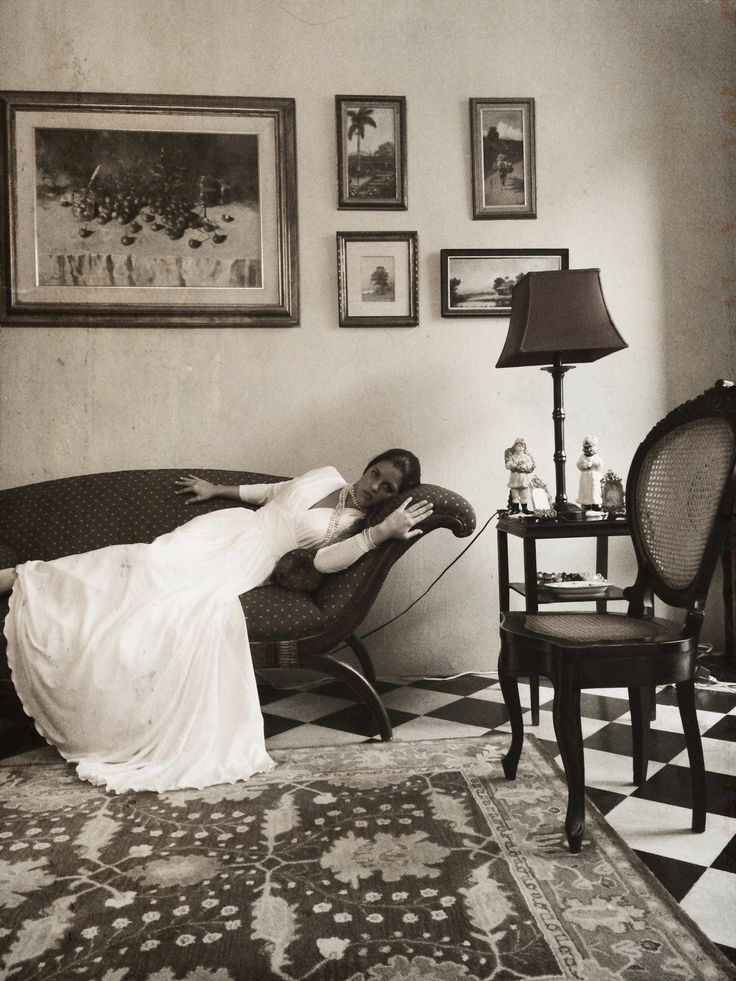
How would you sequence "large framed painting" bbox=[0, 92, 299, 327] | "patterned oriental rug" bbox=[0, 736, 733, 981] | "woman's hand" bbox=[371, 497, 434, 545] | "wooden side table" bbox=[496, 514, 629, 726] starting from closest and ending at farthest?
"patterned oriental rug" bbox=[0, 736, 733, 981], "woman's hand" bbox=[371, 497, 434, 545], "wooden side table" bbox=[496, 514, 629, 726], "large framed painting" bbox=[0, 92, 299, 327]

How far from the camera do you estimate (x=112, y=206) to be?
10.3ft

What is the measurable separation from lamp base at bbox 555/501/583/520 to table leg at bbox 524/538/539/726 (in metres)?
0.17

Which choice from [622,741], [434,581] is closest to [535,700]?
[622,741]

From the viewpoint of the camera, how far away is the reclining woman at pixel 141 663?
2135 mm

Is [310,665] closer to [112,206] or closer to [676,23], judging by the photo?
[112,206]

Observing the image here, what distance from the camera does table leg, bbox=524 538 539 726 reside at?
258 cm

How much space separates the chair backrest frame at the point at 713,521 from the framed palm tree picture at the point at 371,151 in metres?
1.80

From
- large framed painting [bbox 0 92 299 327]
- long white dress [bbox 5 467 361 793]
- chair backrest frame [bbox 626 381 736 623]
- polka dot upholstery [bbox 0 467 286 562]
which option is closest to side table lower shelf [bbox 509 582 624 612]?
chair backrest frame [bbox 626 381 736 623]

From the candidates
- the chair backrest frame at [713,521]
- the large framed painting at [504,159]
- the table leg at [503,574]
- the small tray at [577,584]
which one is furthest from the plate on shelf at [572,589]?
the large framed painting at [504,159]

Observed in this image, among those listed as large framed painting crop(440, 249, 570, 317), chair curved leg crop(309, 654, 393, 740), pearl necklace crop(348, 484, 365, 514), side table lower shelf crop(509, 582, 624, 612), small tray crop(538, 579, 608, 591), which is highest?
large framed painting crop(440, 249, 570, 317)

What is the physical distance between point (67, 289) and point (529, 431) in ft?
7.03

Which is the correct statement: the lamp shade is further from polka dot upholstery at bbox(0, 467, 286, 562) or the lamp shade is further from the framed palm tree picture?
polka dot upholstery at bbox(0, 467, 286, 562)

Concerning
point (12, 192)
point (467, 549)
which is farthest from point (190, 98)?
point (467, 549)

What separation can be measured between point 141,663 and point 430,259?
2.15m
